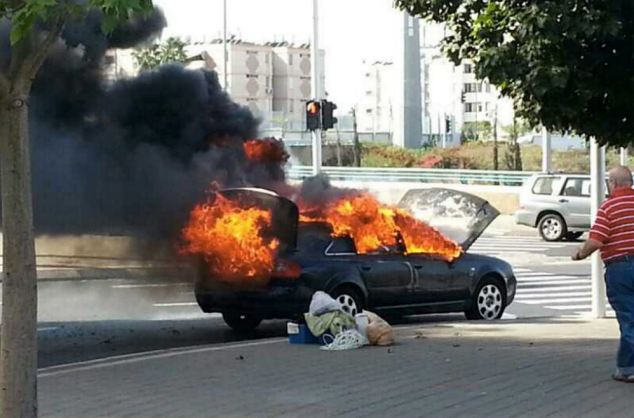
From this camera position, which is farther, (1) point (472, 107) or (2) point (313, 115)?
(1) point (472, 107)

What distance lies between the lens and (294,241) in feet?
45.3

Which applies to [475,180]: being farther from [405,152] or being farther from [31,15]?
[31,15]

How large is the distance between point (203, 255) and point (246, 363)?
3208 mm

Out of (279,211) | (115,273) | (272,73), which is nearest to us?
(279,211)

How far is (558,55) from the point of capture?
30.2ft

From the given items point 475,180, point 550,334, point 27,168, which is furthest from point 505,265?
point 475,180

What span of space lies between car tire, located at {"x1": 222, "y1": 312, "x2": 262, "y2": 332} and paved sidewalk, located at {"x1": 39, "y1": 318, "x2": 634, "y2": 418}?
148cm

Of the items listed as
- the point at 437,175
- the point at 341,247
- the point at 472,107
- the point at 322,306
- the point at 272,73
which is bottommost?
the point at 322,306

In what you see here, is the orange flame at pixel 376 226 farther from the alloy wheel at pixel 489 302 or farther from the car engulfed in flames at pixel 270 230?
the alloy wheel at pixel 489 302

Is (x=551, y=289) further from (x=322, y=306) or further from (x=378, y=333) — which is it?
(x=322, y=306)

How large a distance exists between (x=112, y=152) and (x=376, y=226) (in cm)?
366

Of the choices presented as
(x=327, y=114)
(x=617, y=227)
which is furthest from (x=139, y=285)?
(x=617, y=227)

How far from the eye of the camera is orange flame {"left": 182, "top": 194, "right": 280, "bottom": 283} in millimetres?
13398

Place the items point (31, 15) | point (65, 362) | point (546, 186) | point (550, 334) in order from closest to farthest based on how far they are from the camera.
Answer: point (31, 15) → point (65, 362) → point (550, 334) → point (546, 186)
